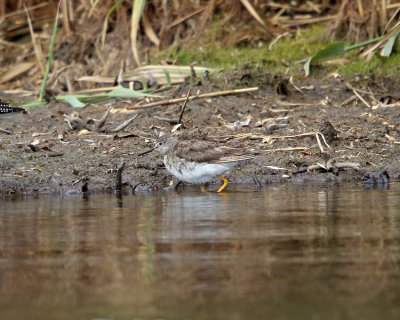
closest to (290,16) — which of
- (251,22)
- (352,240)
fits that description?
(251,22)

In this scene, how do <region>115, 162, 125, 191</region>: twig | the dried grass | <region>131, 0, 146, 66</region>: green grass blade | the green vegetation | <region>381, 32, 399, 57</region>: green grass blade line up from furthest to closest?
1. the dried grass
2. <region>131, 0, 146, 66</region>: green grass blade
3. the green vegetation
4. <region>381, 32, 399, 57</region>: green grass blade
5. <region>115, 162, 125, 191</region>: twig

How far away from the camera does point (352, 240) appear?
19.5ft

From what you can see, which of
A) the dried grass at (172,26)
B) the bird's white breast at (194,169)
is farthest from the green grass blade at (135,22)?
the bird's white breast at (194,169)

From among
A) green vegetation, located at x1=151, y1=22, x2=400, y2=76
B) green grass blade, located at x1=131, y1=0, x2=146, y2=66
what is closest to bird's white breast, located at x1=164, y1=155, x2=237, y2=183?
green vegetation, located at x1=151, y1=22, x2=400, y2=76

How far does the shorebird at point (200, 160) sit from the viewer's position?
31.1 feet

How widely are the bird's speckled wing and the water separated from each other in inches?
43.4

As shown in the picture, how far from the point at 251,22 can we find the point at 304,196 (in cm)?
801

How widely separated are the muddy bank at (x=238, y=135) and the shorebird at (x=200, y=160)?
16.6 inches

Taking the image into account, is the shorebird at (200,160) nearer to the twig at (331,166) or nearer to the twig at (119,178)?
the twig at (119,178)

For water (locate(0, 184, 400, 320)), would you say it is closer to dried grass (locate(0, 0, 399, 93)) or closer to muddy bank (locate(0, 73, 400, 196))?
muddy bank (locate(0, 73, 400, 196))

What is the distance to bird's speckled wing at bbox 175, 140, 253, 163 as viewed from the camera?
9539 millimetres

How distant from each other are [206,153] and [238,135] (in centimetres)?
162

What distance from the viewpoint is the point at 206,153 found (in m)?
9.63

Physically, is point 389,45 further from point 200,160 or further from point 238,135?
point 200,160
